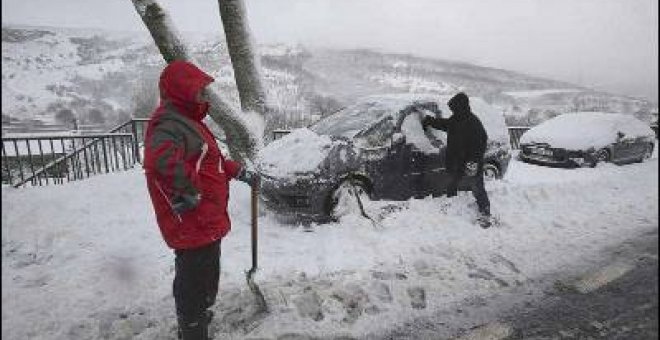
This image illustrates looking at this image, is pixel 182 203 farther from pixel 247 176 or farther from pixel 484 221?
pixel 484 221

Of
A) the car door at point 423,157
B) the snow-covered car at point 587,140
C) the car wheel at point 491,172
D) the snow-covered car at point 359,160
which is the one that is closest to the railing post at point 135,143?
the snow-covered car at point 359,160

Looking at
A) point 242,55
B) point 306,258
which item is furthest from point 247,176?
point 242,55

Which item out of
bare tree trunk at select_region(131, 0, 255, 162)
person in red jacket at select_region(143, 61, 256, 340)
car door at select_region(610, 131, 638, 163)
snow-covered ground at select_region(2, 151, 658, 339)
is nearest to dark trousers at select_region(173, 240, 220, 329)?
person in red jacket at select_region(143, 61, 256, 340)

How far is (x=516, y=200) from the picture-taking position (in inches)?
311

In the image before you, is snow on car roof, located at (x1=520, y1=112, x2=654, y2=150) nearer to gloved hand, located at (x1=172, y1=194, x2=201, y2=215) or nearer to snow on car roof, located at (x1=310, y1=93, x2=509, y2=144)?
snow on car roof, located at (x1=310, y1=93, x2=509, y2=144)

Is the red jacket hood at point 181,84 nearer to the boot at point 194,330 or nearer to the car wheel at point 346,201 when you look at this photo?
the boot at point 194,330

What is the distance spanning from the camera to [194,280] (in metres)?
3.48

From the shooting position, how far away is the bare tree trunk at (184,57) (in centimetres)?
593

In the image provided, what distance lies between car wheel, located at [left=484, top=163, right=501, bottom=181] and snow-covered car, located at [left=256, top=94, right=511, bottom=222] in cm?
76

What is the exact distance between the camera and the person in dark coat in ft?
22.5

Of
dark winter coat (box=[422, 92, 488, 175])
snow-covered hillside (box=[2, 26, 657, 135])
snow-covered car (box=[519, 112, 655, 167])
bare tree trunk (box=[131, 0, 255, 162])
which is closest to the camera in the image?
bare tree trunk (box=[131, 0, 255, 162])

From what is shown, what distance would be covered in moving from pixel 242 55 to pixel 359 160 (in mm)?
2082

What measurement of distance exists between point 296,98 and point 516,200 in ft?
117

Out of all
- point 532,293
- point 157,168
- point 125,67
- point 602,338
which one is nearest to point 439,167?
point 532,293
